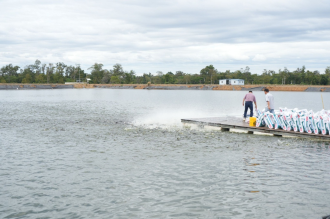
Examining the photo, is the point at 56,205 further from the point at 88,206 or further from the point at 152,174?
the point at 152,174

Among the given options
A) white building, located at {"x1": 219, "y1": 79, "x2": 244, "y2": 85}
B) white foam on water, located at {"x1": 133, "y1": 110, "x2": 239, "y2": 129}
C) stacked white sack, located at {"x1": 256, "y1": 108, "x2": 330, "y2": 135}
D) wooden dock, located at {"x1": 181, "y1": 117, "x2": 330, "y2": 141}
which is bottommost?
white foam on water, located at {"x1": 133, "y1": 110, "x2": 239, "y2": 129}

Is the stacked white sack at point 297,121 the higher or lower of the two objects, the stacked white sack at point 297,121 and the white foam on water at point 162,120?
the higher

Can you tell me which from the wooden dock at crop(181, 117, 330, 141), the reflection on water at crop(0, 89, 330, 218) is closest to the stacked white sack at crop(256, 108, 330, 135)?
the wooden dock at crop(181, 117, 330, 141)

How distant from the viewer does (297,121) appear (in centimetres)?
1836

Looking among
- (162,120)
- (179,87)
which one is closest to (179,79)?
(179,87)

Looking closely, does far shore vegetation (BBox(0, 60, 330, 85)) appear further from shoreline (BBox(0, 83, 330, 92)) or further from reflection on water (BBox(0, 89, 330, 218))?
reflection on water (BBox(0, 89, 330, 218))

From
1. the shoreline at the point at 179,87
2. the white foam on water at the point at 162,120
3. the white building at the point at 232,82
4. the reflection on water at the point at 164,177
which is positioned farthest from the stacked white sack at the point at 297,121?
the white building at the point at 232,82

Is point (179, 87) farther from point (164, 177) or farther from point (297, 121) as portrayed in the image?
point (164, 177)

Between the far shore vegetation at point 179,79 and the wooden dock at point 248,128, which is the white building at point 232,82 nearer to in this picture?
A: the far shore vegetation at point 179,79

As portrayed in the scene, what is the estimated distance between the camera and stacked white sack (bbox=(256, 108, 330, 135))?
1738 centimetres

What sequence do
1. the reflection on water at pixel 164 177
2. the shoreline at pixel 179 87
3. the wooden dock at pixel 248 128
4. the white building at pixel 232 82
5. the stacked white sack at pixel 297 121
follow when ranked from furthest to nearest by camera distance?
1. the white building at pixel 232 82
2. the shoreline at pixel 179 87
3. the wooden dock at pixel 248 128
4. the stacked white sack at pixel 297 121
5. the reflection on water at pixel 164 177

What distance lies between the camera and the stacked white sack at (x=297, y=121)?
17.4m

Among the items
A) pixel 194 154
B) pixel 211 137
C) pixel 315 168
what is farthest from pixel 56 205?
pixel 211 137

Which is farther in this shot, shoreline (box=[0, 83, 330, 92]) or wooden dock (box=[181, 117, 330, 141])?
shoreline (box=[0, 83, 330, 92])
